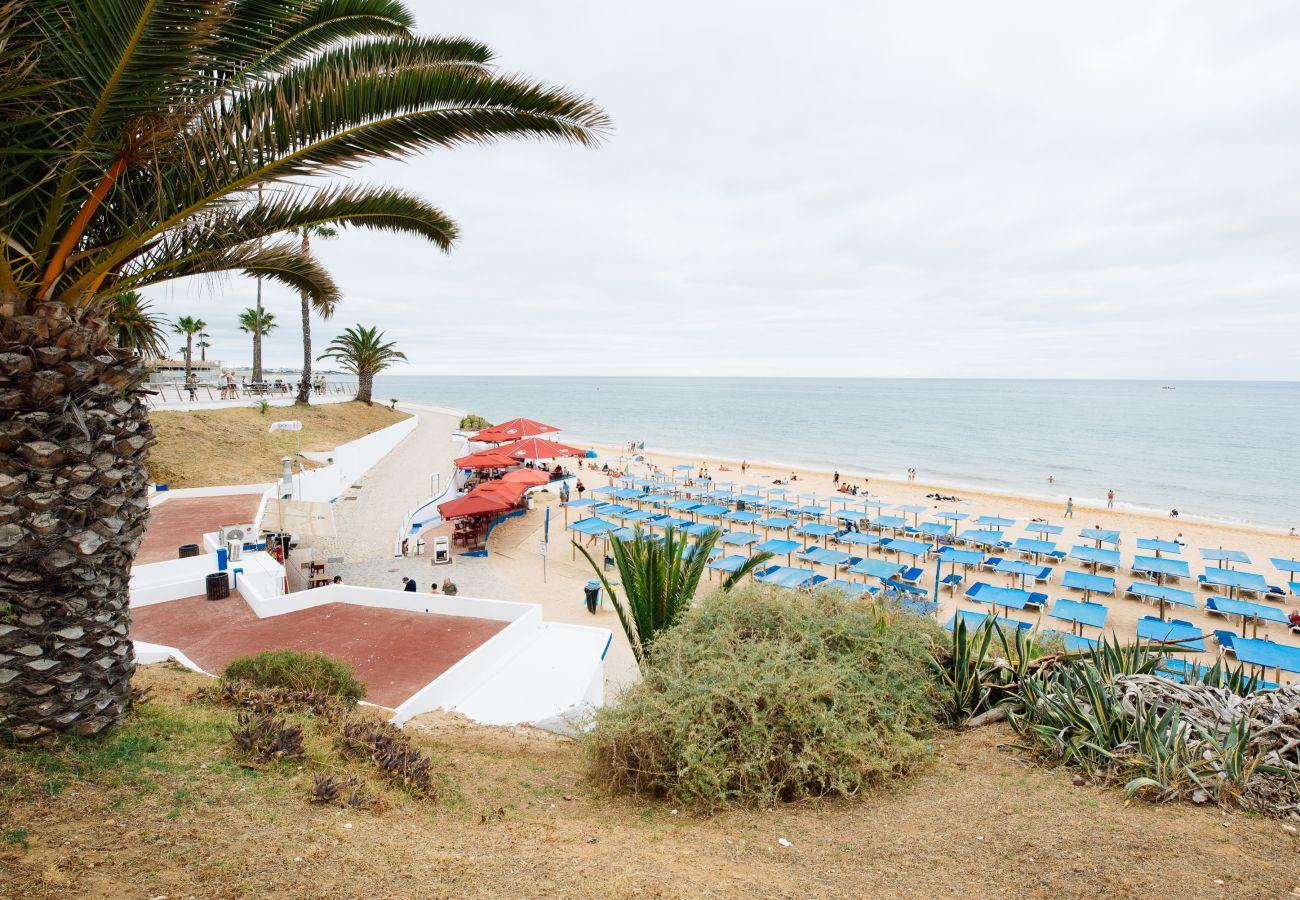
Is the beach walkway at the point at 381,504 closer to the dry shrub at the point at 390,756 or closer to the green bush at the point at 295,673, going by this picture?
the green bush at the point at 295,673

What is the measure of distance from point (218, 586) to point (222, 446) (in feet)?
50.1

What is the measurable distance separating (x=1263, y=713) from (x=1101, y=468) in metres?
54.2

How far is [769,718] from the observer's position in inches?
186

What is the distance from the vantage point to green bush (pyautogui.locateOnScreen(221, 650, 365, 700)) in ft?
22.7

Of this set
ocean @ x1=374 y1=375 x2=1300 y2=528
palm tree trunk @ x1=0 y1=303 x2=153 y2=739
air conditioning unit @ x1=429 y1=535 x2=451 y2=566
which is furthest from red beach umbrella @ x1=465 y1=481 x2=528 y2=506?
ocean @ x1=374 y1=375 x2=1300 y2=528

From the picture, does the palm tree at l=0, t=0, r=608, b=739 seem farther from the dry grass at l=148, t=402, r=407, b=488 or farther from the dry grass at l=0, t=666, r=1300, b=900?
the dry grass at l=148, t=402, r=407, b=488

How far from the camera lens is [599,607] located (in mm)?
14820

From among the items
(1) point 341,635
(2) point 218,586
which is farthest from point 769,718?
(2) point 218,586

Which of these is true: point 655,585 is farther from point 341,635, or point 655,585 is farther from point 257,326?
point 257,326

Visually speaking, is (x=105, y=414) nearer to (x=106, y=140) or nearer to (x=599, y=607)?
(x=106, y=140)

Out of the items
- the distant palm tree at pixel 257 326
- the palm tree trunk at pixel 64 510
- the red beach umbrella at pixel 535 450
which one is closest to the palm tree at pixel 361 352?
the distant palm tree at pixel 257 326

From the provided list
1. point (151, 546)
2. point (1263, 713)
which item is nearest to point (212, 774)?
point (1263, 713)

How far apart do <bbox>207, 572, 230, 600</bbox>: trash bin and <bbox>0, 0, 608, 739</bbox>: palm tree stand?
25.8 ft

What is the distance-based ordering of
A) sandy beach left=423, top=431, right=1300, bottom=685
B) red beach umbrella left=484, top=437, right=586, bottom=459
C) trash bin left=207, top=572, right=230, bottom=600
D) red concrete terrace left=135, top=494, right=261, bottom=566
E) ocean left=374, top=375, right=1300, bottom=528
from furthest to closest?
ocean left=374, top=375, right=1300, bottom=528, red beach umbrella left=484, top=437, right=586, bottom=459, sandy beach left=423, top=431, right=1300, bottom=685, red concrete terrace left=135, top=494, right=261, bottom=566, trash bin left=207, top=572, right=230, bottom=600
